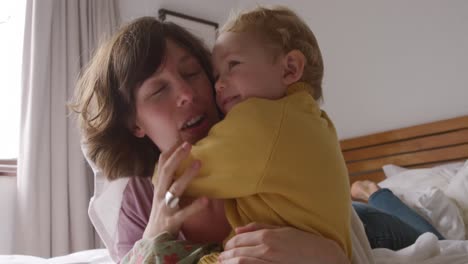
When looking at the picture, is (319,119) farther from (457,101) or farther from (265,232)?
(457,101)

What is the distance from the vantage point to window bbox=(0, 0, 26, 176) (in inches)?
116

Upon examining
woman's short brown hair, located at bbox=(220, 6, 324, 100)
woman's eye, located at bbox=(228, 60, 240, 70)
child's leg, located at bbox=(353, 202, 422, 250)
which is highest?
woman's short brown hair, located at bbox=(220, 6, 324, 100)

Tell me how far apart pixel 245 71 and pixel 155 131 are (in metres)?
0.29

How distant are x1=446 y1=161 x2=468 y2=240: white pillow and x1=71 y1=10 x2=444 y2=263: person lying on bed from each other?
2.28 ft


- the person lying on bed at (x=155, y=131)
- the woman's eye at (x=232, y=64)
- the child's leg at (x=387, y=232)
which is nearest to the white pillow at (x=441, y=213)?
the child's leg at (x=387, y=232)

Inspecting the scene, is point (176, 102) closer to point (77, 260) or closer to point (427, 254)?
point (427, 254)

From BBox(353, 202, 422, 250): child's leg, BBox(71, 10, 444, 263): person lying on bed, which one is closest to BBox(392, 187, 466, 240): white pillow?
BBox(353, 202, 422, 250): child's leg

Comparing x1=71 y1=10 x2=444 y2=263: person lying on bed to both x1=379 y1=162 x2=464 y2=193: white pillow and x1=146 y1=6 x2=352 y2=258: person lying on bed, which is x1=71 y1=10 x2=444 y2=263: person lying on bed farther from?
x1=379 y1=162 x2=464 y2=193: white pillow

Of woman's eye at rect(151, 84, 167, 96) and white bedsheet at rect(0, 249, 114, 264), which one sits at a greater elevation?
woman's eye at rect(151, 84, 167, 96)

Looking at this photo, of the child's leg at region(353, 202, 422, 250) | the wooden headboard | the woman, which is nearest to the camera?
the woman

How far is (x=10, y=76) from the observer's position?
3.01 m

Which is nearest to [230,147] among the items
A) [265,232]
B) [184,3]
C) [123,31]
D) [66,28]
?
[265,232]

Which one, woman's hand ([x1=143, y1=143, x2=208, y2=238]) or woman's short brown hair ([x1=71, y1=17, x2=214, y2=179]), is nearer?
woman's hand ([x1=143, y1=143, x2=208, y2=238])

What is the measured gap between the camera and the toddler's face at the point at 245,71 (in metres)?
1.01
